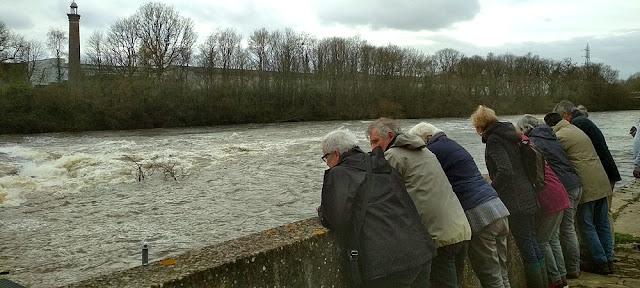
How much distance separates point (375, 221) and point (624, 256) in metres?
4.83

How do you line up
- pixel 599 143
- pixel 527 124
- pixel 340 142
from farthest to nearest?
pixel 599 143 → pixel 527 124 → pixel 340 142

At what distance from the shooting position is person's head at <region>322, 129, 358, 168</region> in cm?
311

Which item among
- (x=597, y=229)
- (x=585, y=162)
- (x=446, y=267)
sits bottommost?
(x=597, y=229)

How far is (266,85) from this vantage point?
52719 millimetres

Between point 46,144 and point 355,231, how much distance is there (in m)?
29.1

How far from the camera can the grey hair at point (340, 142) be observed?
310cm

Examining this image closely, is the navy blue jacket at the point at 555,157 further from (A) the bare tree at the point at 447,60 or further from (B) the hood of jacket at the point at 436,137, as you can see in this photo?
(A) the bare tree at the point at 447,60

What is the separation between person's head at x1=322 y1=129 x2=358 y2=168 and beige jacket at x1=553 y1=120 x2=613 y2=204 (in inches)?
124

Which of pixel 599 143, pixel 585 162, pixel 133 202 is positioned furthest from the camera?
pixel 133 202

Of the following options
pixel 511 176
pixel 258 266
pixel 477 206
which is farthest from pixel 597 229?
pixel 258 266

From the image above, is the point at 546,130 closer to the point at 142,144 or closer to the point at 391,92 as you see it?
the point at 142,144

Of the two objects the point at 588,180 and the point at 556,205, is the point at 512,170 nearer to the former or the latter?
the point at 556,205

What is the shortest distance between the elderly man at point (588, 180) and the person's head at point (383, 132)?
8.64 ft

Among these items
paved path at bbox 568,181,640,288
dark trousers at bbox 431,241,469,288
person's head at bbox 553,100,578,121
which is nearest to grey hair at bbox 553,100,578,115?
person's head at bbox 553,100,578,121
